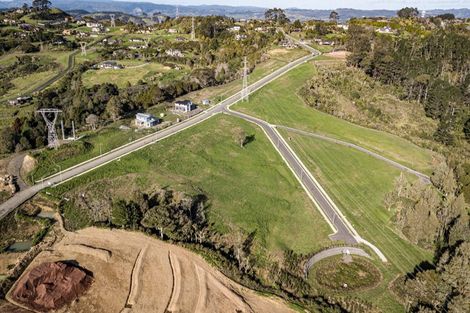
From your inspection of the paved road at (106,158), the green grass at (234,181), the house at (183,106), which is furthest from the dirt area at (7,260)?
the house at (183,106)

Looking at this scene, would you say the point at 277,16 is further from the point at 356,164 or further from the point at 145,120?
the point at 356,164

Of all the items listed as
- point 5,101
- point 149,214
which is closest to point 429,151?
point 149,214

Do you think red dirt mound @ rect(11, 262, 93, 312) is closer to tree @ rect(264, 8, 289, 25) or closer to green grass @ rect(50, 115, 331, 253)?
green grass @ rect(50, 115, 331, 253)

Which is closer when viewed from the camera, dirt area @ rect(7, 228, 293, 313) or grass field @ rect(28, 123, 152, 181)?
dirt area @ rect(7, 228, 293, 313)

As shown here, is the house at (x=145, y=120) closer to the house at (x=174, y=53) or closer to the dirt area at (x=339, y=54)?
the dirt area at (x=339, y=54)

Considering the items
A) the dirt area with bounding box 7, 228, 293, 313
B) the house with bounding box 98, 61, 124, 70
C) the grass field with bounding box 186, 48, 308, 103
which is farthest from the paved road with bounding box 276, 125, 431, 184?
the house with bounding box 98, 61, 124, 70

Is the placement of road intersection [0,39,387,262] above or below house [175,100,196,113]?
below

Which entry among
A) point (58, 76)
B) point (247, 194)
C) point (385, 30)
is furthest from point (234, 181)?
point (385, 30)
